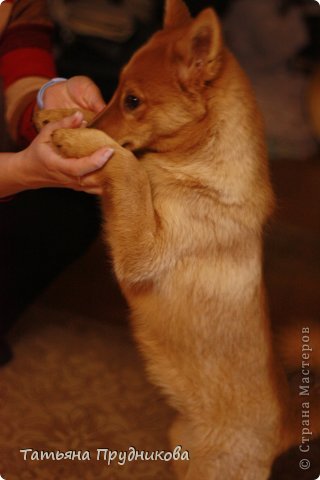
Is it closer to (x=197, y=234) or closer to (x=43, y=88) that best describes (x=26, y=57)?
(x=43, y=88)

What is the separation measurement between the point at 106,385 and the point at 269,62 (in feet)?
2.70

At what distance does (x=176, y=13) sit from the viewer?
1.19 metres

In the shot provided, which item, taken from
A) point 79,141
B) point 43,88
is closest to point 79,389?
point 79,141

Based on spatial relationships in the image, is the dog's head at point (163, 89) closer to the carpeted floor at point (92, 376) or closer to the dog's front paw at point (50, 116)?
the dog's front paw at point (50, 116)

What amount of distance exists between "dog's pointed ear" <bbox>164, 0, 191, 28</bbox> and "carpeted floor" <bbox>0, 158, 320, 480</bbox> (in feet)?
1.43

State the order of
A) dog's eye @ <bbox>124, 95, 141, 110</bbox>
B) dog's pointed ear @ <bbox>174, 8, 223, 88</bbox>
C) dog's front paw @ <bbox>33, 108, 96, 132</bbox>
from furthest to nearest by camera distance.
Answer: dog's front paw @ <bbox>33, 108, 96, 132</bbox>
dog's eye @ <bbox>124, 95, 141, 110</bbox>
dog's pointed ear @ <bbox>174, 8, 223, 88</bbox>

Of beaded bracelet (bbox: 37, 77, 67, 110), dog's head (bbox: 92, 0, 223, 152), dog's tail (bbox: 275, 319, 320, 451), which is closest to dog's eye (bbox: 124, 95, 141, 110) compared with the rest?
dog's head (bbox: 92, 0, 223, 152)

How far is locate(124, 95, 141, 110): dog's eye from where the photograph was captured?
A: 1179mm

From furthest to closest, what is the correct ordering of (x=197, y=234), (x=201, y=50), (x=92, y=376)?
(x=92, y=376) < (x=197, y=234) < (x=201, y=50)

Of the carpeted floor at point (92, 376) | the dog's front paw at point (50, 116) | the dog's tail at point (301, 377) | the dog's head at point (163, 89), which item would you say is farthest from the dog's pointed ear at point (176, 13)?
the dog's tail at point (301, 377)

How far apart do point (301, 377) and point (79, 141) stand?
0.73 meters

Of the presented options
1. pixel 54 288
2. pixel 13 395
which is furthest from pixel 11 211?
pixel 13 395

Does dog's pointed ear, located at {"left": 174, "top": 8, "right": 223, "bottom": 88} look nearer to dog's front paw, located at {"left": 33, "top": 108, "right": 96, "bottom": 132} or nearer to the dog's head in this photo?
the dog's head

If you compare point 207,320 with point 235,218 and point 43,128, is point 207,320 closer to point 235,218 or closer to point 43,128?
point 235,218
